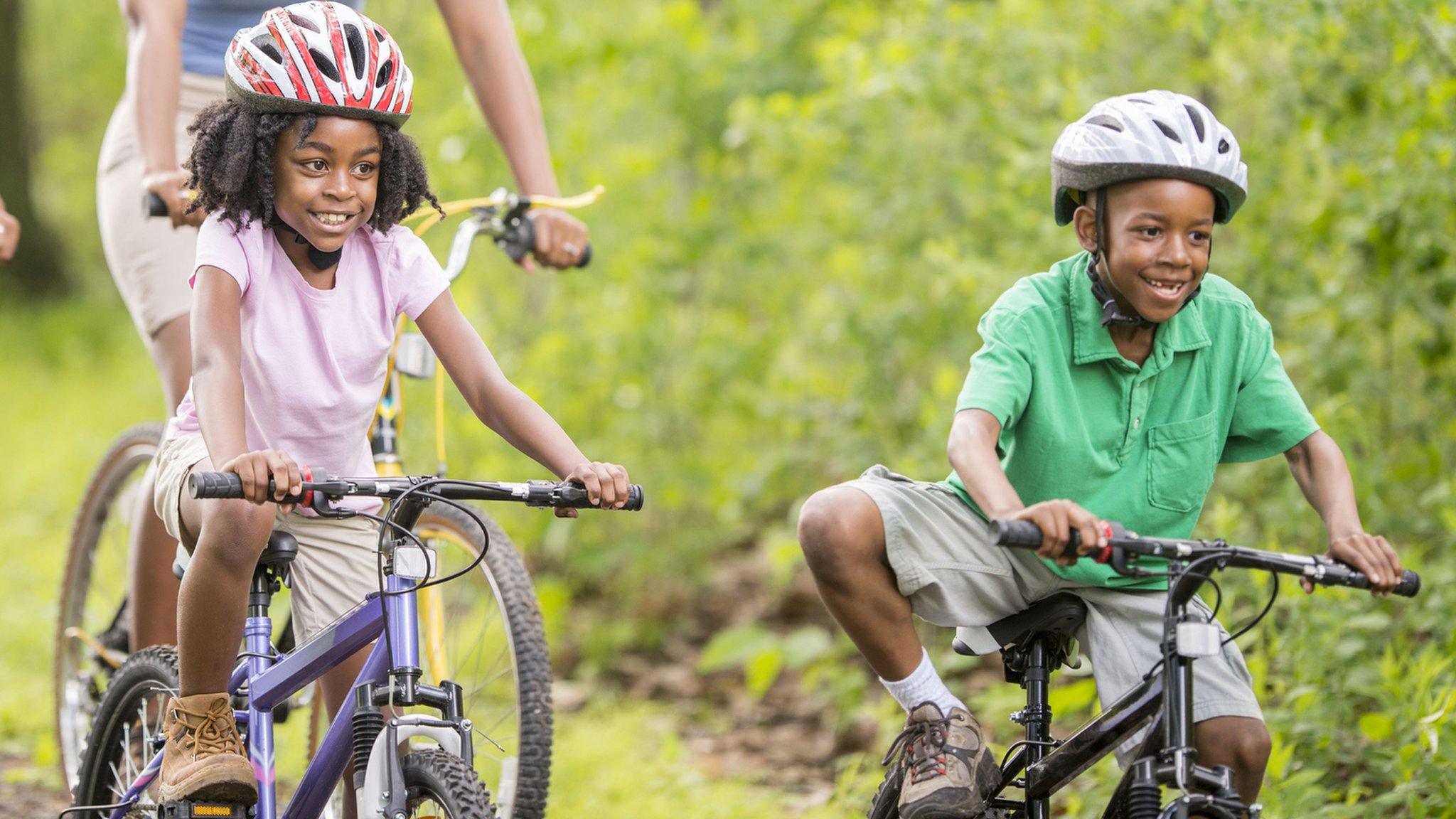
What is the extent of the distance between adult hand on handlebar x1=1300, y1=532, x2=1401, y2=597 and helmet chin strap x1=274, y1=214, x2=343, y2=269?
1991mm

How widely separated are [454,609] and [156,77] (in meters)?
1.54

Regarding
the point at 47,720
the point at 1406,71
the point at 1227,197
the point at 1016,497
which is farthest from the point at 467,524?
the point at 1406,71

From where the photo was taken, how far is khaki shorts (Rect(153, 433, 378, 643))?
3238 mm

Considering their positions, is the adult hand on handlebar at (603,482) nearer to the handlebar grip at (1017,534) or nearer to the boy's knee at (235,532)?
the boy's knee at (235,532)

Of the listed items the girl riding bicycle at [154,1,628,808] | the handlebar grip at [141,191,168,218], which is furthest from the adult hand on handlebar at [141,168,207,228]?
the girl riding bicycle at [154,1,628,808]

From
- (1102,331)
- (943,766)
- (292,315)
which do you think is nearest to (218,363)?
(292,315)

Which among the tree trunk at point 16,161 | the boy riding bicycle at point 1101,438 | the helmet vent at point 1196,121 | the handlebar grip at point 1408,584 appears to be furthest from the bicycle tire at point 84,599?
the tree trunk at point 16,161

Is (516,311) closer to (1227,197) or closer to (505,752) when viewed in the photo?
(505,752)

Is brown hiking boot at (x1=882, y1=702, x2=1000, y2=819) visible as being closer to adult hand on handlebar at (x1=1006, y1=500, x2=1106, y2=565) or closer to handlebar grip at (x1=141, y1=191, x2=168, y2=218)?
adult hand on handlebar at (x1=1006, y1=500, x2=1106, y2=565)

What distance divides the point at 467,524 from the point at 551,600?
3.41 metres

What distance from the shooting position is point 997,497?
2.72 meters

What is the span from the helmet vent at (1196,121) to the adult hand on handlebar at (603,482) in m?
1.30

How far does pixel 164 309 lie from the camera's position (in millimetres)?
3768

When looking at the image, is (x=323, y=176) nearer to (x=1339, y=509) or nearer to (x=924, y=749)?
(x=924, y=749)
